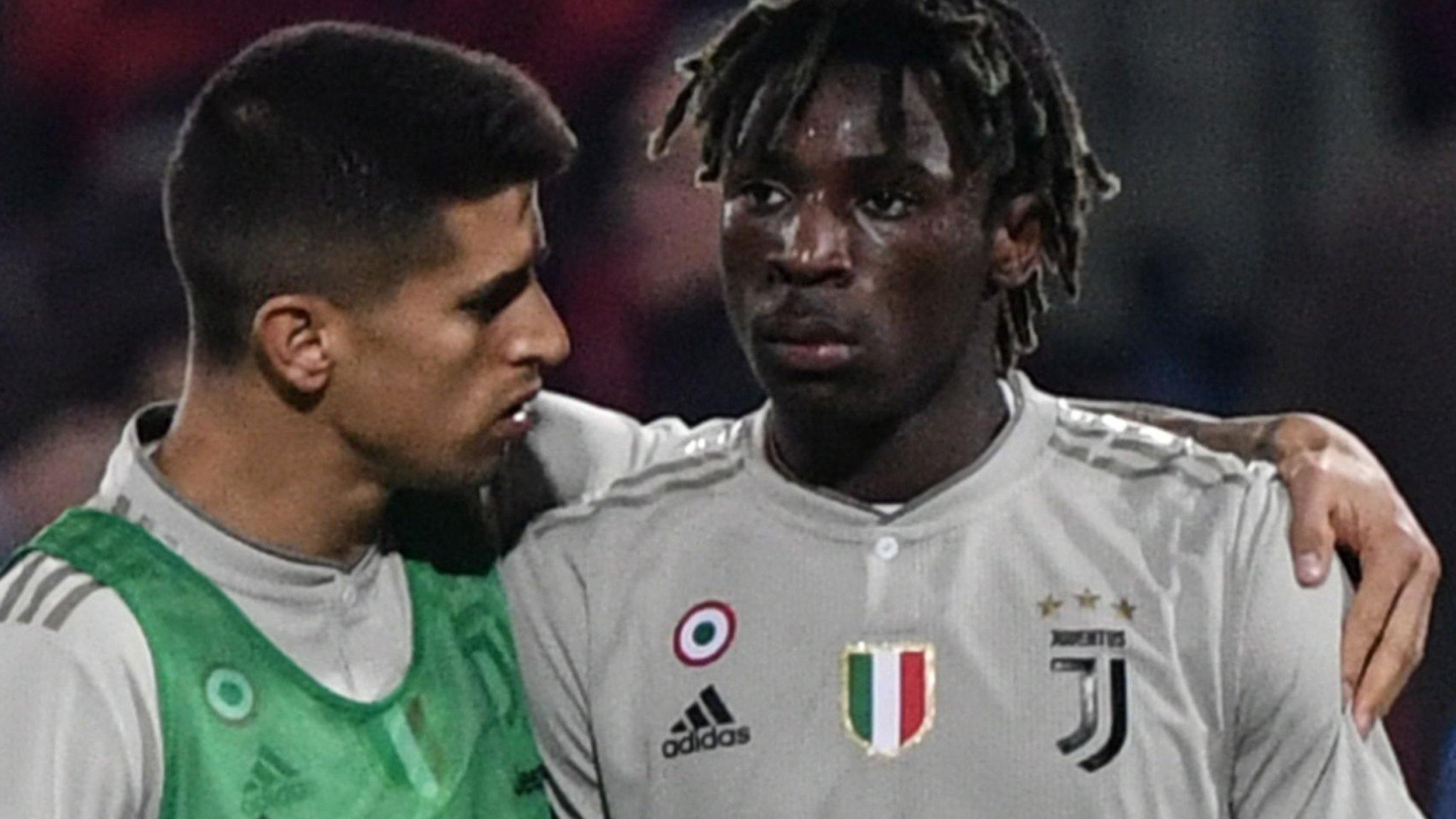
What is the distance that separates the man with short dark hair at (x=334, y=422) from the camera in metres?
1.43

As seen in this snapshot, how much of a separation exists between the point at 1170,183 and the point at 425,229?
1484 mm

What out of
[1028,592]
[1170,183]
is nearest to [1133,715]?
[1028,592]

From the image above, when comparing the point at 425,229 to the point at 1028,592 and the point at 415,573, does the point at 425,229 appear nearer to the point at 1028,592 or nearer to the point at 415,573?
the point at 415,573

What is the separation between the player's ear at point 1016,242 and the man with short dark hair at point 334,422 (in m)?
0.26

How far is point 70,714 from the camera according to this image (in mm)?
1332

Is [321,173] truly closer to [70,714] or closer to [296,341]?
[296,341]

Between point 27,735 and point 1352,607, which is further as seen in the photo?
point 1352,607

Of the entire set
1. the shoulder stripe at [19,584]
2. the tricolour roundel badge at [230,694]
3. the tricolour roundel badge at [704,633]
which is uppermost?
the shoulder stripe at [19,584]

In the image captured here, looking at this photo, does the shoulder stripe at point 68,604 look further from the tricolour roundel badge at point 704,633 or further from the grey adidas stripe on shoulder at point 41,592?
the tricolour roundel badge at point 704,633

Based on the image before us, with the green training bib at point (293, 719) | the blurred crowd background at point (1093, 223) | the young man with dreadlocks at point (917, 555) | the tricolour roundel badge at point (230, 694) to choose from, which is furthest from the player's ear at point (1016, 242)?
the blurred crowd background at point (1093, 223)

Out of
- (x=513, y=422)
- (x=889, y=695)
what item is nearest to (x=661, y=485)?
(x=513, y=422)

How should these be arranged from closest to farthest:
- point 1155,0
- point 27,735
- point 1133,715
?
point 27,735
point 1133,715
point 1155,0

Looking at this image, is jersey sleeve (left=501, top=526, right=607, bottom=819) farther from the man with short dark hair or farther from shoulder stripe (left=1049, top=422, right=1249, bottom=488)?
shoulder stripe (left=1049, top=422, right=1249, bottom=488)

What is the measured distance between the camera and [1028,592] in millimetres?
1471
